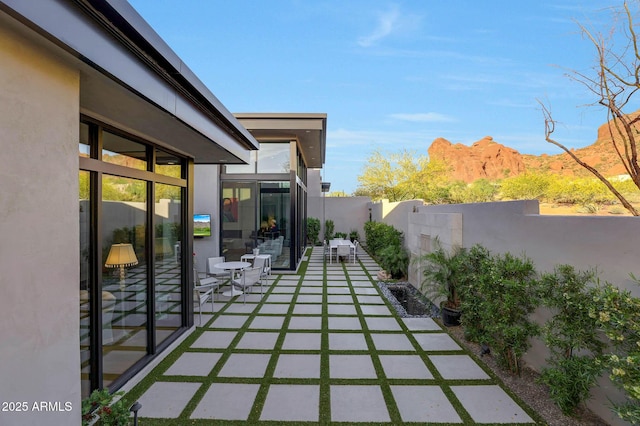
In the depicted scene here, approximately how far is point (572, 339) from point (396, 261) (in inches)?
259

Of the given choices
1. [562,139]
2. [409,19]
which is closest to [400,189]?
[409,19]

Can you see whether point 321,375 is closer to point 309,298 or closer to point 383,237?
point 309,298

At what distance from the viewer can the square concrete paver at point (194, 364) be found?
3986 mm

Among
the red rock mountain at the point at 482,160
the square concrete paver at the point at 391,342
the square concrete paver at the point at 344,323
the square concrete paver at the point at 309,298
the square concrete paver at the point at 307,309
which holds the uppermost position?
the red rock mountain at the point at 482,160

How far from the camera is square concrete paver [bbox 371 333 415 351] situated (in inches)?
185

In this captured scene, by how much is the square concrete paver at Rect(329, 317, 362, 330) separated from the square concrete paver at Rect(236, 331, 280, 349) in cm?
102

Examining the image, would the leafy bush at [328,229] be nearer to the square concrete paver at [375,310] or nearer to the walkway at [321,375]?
the square concrete paver at [375,310]

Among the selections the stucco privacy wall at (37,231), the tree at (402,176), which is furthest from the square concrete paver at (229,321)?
the tree at (402,176)

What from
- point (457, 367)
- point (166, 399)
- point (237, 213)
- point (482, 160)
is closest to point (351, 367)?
point (457, 367)

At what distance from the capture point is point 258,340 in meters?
4.98

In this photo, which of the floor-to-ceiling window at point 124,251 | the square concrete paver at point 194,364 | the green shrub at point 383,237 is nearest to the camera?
the floor-to-ceiling window at point 124,251

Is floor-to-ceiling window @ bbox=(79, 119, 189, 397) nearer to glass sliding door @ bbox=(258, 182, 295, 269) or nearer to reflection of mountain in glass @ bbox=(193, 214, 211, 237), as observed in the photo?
reflection of mountain in glass @ bbox=(193, 214, 211, 237)

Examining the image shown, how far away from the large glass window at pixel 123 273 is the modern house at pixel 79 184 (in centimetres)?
2

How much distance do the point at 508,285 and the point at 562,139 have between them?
2.19 m
